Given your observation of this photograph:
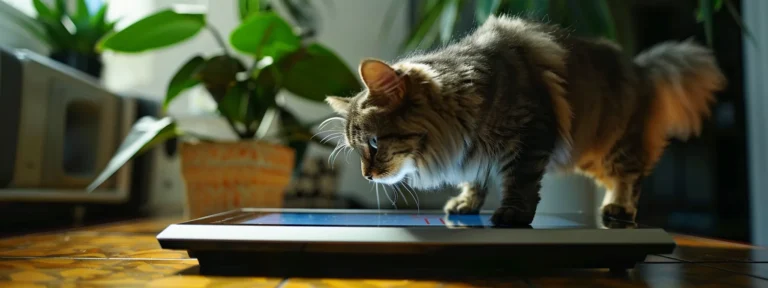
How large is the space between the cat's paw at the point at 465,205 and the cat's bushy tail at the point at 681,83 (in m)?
0.38

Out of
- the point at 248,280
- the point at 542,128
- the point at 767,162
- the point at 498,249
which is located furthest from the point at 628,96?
the point at 767,162

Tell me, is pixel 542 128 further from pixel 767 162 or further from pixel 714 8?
pixel 767 162

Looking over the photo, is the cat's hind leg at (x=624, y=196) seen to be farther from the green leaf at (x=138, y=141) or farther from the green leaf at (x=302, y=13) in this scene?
the green leaf at (x=302, y=13)

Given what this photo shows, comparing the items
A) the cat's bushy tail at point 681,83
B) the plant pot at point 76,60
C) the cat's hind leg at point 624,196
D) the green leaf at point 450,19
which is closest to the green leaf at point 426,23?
the green leaf at point 450,19

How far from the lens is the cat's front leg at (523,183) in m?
0.73

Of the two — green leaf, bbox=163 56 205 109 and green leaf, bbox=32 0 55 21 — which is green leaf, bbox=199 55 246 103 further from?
green leaf, bbox=32 0 55 21

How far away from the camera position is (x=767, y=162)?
1.53m

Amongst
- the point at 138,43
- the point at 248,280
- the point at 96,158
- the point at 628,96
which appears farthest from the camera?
the point at 96,158

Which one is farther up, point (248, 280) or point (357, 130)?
point (357, 130)

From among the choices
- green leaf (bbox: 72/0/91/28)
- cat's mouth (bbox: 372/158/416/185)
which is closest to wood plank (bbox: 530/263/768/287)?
cat's mouth (bbox: 372/158/416/185)

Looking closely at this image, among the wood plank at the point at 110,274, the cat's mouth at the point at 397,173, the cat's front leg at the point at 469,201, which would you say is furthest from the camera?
the cat's front leg at the point at 469,201

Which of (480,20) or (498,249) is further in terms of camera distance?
(480,20)

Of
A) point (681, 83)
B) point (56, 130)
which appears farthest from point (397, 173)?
point (56, 130)

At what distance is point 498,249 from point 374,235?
→ 0.44 ft
